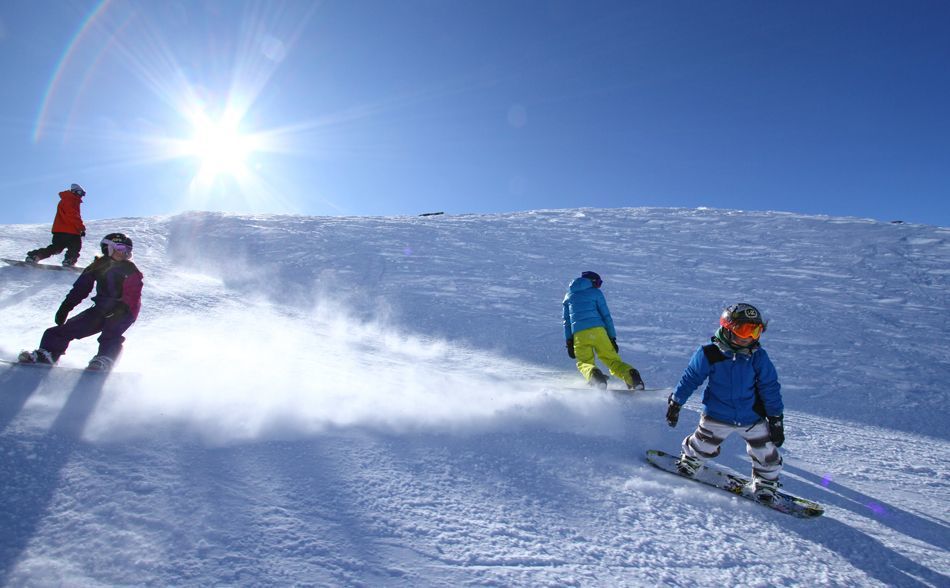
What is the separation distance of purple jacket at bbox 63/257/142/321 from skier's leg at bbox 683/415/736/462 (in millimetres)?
5602

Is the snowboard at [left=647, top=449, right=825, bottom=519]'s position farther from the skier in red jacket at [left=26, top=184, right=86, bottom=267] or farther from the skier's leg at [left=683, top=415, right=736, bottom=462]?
the skier in red jacket at [left=26, top=184, right=86, bottom=267]

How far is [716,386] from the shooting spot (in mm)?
3727

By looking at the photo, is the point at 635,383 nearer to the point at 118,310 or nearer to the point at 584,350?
the point at 584,350

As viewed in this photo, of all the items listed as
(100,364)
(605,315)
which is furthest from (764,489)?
(100,364)

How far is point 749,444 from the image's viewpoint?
12.3ft

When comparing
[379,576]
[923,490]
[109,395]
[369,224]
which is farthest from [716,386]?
[369,224]

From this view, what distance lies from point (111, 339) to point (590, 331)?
561 centimetres

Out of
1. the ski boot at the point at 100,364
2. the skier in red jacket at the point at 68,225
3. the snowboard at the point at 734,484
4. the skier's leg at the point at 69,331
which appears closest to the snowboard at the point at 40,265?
the skier in red jacket at the point at 68,225

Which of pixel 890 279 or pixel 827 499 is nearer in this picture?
pixel 827 499

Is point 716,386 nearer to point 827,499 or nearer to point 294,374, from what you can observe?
point 827,499

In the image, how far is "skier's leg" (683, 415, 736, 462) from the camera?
3.71 metres

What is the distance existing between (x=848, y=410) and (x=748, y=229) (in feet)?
41.2

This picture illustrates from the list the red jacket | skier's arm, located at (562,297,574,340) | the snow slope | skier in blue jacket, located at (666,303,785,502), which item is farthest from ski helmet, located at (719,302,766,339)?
the red jacket

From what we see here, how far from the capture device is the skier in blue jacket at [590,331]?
238 inches
